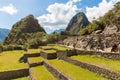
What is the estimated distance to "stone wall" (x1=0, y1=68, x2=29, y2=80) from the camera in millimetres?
19517

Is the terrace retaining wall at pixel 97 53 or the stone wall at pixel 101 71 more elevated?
the terrace retaining wall at pixel 97 53

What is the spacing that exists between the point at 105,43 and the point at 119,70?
7.84 metres

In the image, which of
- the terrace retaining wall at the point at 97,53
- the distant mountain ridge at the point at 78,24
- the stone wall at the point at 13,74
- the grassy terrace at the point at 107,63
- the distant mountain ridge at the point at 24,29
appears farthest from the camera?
the distant mountain ridge at the point at 78,24

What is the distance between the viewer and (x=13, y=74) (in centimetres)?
1980

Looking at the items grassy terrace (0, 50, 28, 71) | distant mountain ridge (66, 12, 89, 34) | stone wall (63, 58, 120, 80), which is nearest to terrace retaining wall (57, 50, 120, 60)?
stone wall (63, 58, 120, 80)

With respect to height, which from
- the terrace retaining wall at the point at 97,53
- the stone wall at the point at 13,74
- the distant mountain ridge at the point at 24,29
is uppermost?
the distant mountain ridge at the point at 24,29

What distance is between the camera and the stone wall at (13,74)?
1952 centimetres

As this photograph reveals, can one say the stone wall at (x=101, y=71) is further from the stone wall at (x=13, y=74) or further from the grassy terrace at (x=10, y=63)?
the grassy terrace at (x=10, y=63)

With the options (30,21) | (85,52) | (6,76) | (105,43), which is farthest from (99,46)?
(30,21)

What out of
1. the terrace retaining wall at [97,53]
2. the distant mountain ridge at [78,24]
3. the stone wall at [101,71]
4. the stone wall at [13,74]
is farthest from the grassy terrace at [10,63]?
the distant mountain ridge at [78,24]

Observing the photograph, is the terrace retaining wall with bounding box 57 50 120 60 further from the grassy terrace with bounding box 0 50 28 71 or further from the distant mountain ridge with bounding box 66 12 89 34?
the distant mountain ridge with bounding box 66 12 89 34

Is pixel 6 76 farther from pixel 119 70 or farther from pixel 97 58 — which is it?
pixel 119 70

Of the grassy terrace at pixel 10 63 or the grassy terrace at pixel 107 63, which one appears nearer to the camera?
the grassy terrace at pixel 107 63

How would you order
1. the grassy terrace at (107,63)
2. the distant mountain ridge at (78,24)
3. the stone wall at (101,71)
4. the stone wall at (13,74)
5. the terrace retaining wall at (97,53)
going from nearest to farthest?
the stone wall at (101,71) < the grassy terrace at (107,63) < the terrace retaining wall at (97,53) < the stone wall at (13,74) < the distant mountain ridge at (78,24)
